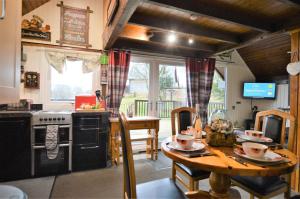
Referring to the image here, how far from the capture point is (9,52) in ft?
2.95

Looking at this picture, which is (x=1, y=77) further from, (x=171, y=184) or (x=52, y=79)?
(x=52, y=79)

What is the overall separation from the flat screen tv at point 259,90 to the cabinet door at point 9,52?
548 cm

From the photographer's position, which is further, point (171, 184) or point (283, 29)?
point (283, 29)

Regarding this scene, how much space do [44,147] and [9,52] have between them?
217 centimetres

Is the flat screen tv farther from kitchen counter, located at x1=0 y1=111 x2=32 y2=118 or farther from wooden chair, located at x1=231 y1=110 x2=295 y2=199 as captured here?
kitchen counter, located at x1=0 y1=111 x2=32 y2=118

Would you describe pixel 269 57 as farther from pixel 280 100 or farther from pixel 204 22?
pixel 204 22

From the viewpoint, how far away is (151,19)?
8.82ft

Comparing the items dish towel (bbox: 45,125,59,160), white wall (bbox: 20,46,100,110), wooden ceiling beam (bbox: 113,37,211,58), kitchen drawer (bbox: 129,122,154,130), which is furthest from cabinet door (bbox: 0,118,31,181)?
wooden ceiling beam (bbox: 113,37,211,58)

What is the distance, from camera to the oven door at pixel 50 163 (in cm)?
264

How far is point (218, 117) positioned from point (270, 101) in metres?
4.65

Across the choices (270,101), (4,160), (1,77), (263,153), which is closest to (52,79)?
(4,160)

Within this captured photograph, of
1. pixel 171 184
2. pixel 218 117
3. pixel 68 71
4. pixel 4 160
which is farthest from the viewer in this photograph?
pixel 68 71

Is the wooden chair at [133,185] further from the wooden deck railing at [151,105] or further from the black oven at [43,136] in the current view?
the wooden deck railing at [151,105]

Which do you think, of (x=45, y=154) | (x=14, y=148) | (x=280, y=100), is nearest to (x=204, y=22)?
(x=45, y=154)
